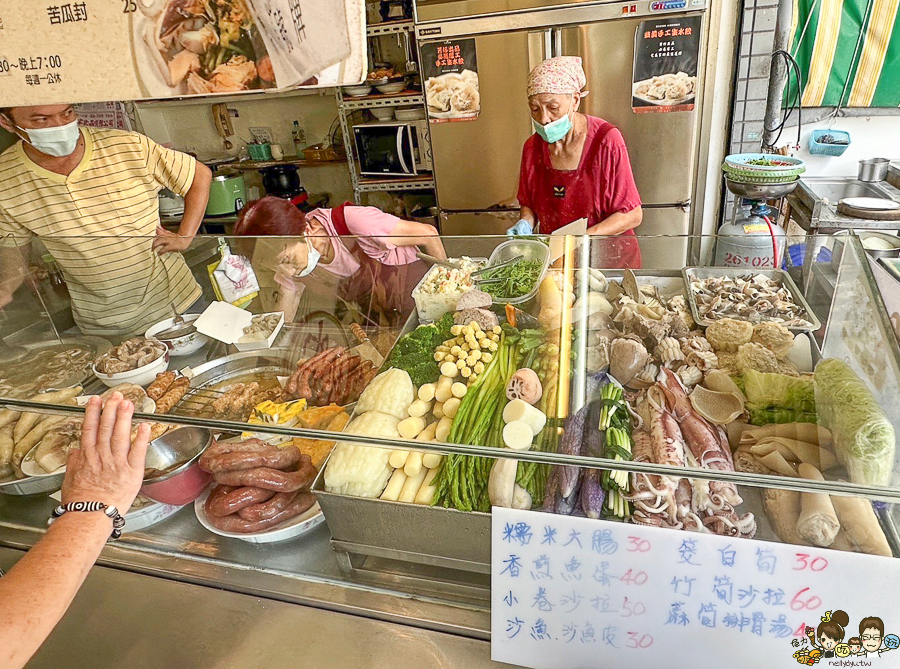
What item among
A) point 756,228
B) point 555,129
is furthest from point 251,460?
point 756,228

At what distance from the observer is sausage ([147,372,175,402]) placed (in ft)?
5.41

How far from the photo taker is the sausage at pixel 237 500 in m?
1.39

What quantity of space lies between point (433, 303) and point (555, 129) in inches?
65.7

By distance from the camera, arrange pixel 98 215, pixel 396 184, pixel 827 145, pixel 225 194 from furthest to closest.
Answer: pixel 225 194 < pixel 396 184 < pixel 827 145 < pixel 98 215

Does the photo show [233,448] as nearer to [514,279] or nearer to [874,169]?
[514,279]

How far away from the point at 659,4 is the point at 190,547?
4.45m

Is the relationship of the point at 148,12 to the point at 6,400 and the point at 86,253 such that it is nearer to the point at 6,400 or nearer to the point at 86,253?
the point at 6,400

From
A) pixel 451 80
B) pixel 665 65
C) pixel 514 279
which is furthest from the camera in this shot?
pixel 451 80

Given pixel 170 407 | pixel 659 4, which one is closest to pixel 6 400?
pixel 170 407

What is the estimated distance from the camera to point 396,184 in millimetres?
5520

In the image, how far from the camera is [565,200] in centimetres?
326

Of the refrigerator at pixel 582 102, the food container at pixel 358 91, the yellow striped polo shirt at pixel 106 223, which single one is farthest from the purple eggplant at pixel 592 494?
the food container at pixel 358 91

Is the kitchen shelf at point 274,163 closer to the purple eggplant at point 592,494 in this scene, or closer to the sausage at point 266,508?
the sausage at point 266,508

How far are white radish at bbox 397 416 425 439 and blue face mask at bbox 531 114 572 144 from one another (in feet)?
7.18
